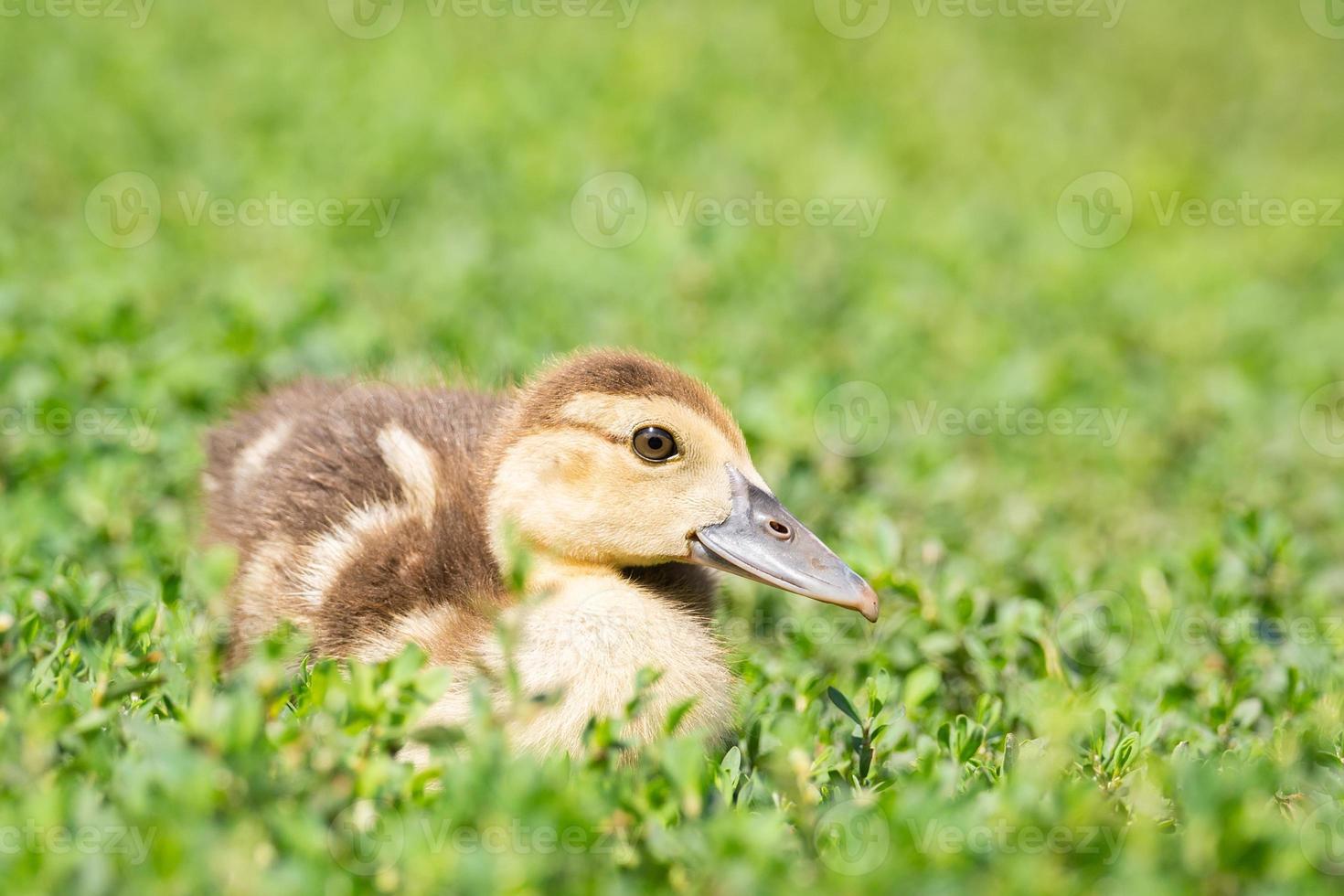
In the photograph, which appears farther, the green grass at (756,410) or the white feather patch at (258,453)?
the white feather patch at (258,453)

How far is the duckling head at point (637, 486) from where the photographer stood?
2.95 metres

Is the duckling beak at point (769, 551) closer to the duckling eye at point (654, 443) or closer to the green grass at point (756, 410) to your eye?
the duckling eye at point (654, 443)

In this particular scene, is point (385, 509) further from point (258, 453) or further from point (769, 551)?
point (769, 551)

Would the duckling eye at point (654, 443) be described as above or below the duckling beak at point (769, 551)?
above

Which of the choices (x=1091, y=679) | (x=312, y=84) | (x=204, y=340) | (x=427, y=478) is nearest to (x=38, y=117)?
(x=312, y=84)

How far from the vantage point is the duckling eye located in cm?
295

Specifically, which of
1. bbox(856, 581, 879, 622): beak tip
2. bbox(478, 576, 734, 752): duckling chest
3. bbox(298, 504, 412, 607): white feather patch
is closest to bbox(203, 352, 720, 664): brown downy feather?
bbox(298, 504, 412, 607): white feather patch

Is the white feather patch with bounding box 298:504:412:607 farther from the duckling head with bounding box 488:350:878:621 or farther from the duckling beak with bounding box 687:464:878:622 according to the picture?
the duckling beak with bounding box 687:464:878:622

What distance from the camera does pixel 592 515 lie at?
2971 millimetres

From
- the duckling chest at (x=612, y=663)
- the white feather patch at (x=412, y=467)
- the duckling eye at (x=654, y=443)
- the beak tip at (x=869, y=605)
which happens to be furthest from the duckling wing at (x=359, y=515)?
the beak tip at (x=869, y=605)

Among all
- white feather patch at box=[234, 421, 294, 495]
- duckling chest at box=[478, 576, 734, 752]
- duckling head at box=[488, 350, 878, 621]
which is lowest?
duckling chest at box=[478, 576, 734, 752]

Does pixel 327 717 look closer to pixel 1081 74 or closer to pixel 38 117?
pixel 38 117

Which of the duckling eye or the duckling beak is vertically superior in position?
the duckling eye

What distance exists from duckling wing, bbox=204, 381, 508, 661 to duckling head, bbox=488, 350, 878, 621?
186 millimetres
